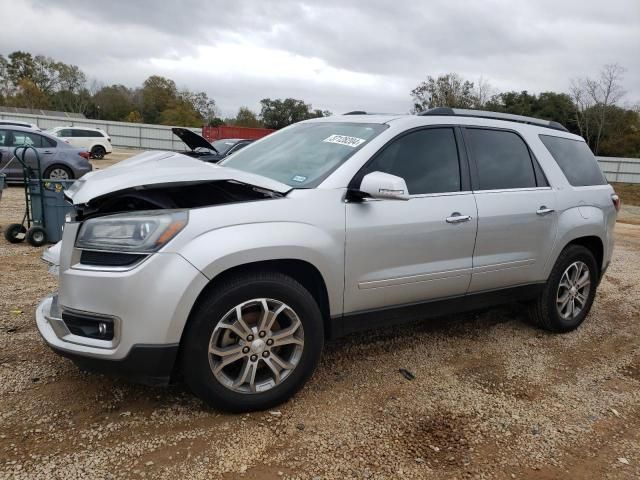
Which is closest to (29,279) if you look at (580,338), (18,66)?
(580,338)

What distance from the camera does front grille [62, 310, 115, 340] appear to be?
2537 millimetres

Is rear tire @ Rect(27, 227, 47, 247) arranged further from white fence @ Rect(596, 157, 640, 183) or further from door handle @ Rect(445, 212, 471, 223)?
white fence @ Rect(596, 157, 640, 183)

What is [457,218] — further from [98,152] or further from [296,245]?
[98,152]

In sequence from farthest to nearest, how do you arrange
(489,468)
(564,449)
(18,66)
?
(18,66) → (564,449) → (489,468)

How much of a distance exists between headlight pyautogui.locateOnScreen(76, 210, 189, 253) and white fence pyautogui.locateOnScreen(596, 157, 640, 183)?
3325 cm

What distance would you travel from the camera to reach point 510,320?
4.80m

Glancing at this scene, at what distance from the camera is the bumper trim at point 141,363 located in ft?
8.29

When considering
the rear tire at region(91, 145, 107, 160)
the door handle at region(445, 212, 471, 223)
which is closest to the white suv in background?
the rear tire at region(91, 145, 107, 160)

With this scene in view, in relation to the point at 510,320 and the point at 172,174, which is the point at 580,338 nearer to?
the point at 510,320

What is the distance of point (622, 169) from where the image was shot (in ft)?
100

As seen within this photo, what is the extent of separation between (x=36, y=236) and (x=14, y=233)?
43 cm

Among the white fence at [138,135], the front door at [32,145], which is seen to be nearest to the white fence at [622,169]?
the white fence at [138,135]

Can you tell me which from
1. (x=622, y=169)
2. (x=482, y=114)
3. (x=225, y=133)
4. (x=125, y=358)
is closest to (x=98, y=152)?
(x=225, y=133)

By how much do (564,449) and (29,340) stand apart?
3.54 metres
